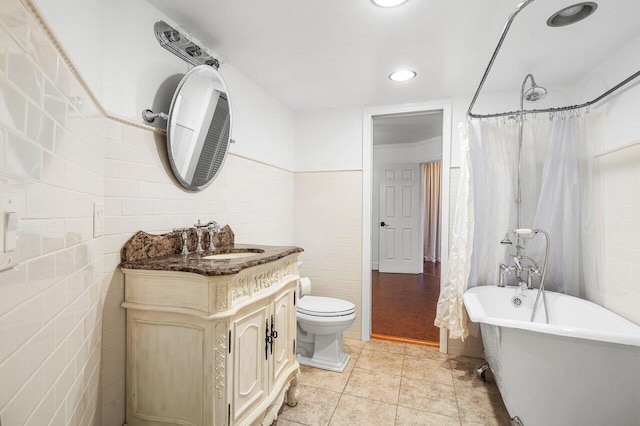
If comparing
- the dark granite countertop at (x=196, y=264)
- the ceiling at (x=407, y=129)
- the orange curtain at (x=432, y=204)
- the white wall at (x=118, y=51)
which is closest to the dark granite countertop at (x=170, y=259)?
the dark granite countertop at (x=196, y=264)

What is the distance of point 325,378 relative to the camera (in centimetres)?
231

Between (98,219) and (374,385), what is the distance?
2.01m

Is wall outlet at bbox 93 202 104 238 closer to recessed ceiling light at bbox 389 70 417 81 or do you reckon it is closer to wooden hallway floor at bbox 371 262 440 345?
recessed ceiling light at bbox 389 70 417 81

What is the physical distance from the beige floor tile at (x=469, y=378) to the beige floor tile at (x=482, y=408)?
0.06 meters

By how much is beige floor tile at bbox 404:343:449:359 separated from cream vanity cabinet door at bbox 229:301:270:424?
1.59 m

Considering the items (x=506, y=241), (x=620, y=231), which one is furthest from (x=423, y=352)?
(x=620, y=231)

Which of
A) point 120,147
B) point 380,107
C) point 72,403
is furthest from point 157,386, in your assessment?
point 380,107

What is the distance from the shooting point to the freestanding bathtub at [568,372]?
54.4 inches

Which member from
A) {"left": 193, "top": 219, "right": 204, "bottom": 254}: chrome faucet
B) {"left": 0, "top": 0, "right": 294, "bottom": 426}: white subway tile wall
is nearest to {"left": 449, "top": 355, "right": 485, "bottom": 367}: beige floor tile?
{"left": 193, "top": 219, "right": 204, "bottom": 254}: chrome faucet

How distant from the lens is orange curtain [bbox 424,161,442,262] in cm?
621

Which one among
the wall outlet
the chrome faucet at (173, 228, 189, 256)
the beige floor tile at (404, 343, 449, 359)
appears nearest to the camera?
the wall outlet

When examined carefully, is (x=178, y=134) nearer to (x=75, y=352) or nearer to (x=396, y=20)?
(x=75, y=352)

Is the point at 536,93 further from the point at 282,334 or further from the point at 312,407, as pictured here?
the point at 312,407

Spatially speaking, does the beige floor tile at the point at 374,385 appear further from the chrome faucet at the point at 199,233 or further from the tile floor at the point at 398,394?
the chrome faucet at the point at 199,233
